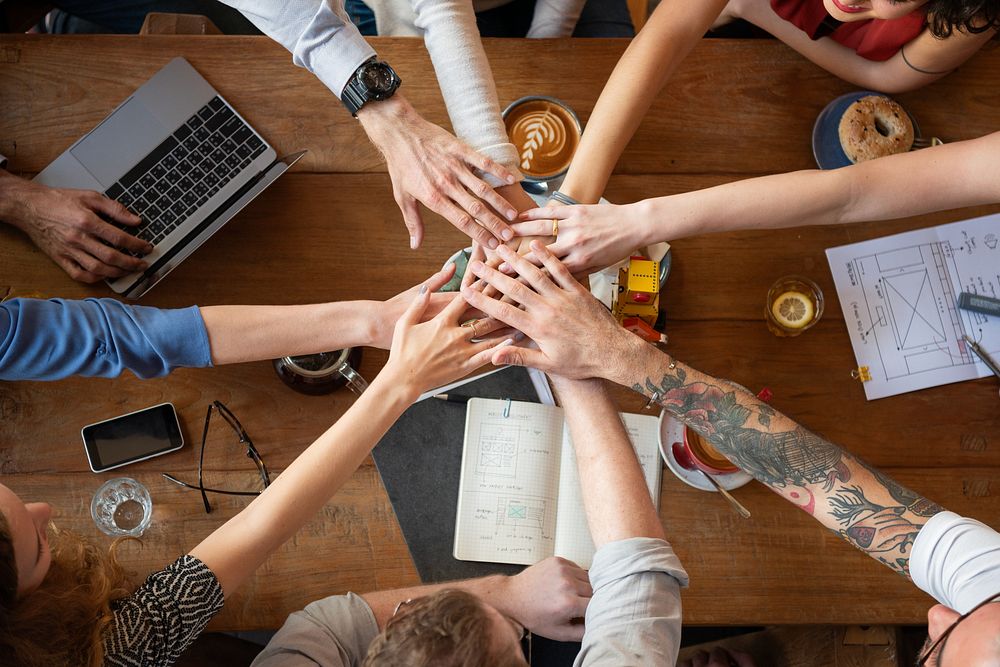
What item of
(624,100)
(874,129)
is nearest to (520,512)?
(624,100)

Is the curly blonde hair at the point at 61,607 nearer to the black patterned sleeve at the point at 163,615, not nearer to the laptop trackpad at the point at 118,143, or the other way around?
the black patterned sleeve at the point at 163,615

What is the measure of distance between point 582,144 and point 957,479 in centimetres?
91

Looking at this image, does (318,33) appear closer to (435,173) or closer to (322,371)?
(435,173)

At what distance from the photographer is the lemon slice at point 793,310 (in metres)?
1.36

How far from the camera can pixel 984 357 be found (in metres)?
1.37

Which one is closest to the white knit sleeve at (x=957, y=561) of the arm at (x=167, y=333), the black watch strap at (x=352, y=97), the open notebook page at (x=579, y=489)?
the open notebook page at (x=579, y=489)

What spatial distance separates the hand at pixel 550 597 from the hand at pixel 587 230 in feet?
1.77

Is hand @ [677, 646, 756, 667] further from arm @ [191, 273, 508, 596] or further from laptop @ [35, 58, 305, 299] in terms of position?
laptop @ [35, 58, 305, 299]

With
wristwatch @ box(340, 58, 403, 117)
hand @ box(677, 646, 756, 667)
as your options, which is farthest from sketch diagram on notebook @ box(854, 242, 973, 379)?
wristwatch @ box(340, 58, 403, 117)

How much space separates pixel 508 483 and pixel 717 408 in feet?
1.28

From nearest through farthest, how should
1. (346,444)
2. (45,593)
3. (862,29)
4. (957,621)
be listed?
(957,621) → (45,593) → (346,444) → (862,29)

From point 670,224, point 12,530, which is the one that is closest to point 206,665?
point 12,530

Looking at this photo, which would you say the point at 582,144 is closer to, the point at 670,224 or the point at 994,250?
the point at 670,224

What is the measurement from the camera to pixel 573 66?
4.85 ft
